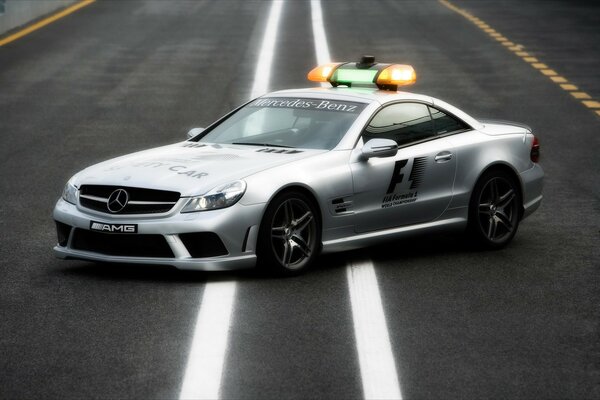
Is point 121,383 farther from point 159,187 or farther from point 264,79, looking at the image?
point 264,79

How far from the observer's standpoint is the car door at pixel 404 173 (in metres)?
10.0

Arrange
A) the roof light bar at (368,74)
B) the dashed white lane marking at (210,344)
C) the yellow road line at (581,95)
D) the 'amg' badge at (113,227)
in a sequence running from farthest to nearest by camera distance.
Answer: the yellow road line at (581,95) → the roof light bar at (368,74) → the 'amg' badge at (113,227) → the dashed white lane marking at (210,344)

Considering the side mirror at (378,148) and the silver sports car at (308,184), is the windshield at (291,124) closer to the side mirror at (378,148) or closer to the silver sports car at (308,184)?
the silver sports car at (308,184)

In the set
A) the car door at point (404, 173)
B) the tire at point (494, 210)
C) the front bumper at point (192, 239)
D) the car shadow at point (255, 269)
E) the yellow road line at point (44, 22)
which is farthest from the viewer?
the yellow road line at point (44, 22)

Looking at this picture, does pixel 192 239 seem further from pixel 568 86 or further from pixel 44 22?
pixel 44 22

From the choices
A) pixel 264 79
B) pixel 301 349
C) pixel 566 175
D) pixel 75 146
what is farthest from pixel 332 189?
pixel 264 79

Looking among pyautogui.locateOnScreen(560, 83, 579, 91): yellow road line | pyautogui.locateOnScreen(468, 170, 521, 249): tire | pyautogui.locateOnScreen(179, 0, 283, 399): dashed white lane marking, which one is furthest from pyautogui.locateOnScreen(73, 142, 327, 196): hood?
pyautogui.locateOnScreen(560, 83, 579, 91): yellow road line

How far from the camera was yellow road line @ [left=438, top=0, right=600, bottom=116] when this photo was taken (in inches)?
846

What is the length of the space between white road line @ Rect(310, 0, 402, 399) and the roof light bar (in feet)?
5.56

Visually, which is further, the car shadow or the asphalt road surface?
the car shadow

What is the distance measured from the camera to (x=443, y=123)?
11.0m

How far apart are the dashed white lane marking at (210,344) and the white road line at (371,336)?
74 centimetres

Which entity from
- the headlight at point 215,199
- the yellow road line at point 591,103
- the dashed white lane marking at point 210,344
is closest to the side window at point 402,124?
the headlight at point 215,199

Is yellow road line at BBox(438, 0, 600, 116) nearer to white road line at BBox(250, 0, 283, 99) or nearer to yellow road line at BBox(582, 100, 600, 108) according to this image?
yellow road line at BBox(582, 100, 600, 108)
